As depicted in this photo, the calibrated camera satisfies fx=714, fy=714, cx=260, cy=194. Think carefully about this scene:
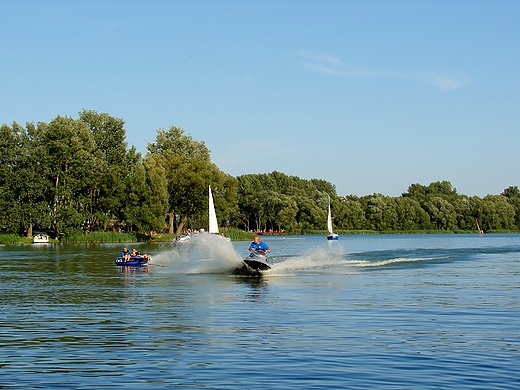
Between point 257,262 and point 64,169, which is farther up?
point 64,169

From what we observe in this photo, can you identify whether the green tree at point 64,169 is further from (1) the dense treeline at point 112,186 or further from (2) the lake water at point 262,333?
(2) the lake water at point 262,333

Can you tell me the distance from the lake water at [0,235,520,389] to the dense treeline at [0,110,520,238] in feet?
202

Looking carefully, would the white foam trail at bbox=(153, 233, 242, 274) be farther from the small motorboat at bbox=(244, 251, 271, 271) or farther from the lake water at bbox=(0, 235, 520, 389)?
the lake water at bbox=(0, 235, 520, 389)

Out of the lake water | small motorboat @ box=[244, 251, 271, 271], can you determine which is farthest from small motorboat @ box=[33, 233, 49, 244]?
small motorboat @ box=[244, 251, 271, 271]

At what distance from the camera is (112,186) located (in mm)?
106188

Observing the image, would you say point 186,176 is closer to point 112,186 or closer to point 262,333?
point 112,186

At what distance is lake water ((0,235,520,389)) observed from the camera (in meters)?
12.7

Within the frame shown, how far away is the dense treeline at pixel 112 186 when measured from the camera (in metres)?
93.4

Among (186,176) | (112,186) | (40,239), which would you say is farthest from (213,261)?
(186,176)

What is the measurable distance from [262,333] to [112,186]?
91.5 m

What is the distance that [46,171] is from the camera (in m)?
93.4

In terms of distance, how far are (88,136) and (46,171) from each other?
1053cm

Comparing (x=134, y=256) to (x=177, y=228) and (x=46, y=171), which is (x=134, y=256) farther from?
(x=177, y=228)

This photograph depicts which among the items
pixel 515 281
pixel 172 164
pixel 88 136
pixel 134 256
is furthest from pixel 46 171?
pixel 515 281
